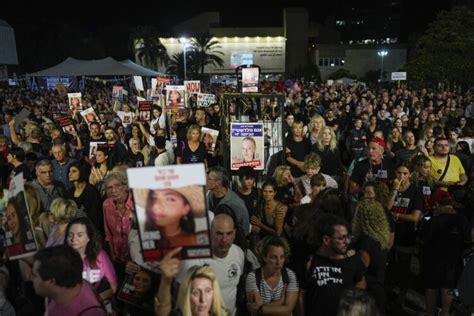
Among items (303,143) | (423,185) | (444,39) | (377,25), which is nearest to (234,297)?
(423,185)

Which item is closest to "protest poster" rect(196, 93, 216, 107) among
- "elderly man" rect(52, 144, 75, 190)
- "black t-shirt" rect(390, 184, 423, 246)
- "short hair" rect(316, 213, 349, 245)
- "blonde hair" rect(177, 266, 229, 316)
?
"elderly man" rect(52, 144, 75, 190)

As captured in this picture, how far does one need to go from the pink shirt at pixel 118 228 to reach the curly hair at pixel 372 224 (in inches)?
88.1

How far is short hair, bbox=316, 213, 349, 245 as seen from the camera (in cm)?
368

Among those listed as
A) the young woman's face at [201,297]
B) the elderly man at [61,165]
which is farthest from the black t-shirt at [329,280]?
the elderly man at [61,165]

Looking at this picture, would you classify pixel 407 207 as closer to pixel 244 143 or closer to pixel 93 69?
pixel 244 143

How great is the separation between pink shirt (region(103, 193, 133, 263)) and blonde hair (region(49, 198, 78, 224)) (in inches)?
23.6

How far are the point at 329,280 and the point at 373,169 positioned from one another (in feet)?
10.7

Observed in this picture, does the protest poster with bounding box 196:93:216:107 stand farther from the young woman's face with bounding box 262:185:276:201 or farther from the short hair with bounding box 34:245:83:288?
the short hair with bounding box 34:245:83:288

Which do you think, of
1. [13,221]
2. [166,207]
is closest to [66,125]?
[13,221]

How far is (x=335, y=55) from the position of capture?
78062mm

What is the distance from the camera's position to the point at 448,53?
32188mm

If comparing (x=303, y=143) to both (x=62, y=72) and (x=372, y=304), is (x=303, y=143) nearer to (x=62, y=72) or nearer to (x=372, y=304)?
(x=372, y=304)

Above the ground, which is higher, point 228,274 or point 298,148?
point 298,148

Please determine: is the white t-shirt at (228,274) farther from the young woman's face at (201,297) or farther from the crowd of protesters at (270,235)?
the young woman's face at (201,297)
